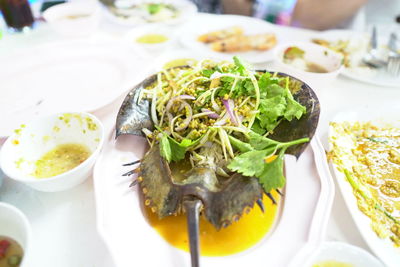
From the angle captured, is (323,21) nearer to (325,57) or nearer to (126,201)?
(325,57)

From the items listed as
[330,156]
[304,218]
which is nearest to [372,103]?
[330,156]

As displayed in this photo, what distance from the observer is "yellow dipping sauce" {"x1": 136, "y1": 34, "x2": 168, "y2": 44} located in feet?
7.73

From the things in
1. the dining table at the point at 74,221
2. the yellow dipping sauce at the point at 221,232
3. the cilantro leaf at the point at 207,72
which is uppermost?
the cilantro leaf at the point at 207,72

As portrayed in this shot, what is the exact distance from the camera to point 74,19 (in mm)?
2365

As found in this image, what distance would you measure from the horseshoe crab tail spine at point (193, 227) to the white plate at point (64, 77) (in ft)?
3.05

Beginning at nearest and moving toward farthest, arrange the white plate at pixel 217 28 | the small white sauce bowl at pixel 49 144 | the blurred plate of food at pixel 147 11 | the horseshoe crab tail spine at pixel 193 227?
the horseshoe crab tail spine at pixel 193 227 → the small white sauce bowl at pixel 49 144 → the white plate at pixel 217 28 → the blurred plate of food at pixel 147 11

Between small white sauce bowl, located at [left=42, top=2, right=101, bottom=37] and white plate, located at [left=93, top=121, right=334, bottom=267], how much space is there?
65.0 inches

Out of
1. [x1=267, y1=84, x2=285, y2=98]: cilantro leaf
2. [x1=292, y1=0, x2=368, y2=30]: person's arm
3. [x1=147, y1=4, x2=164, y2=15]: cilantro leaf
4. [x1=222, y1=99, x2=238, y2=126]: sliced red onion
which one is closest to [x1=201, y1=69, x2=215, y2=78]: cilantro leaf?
[x1=222, y1=99, x2=238, y2=126]: sliced red onion

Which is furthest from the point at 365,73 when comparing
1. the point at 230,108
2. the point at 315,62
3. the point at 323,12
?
the point at 230,108

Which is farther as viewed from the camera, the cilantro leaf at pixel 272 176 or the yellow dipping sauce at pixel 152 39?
the yellow dipping sauce at pixel 152 39

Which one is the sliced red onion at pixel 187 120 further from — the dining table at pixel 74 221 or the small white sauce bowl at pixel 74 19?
the small white sauce bowl at pixel 74 19

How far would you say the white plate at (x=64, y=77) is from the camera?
1.66 metres

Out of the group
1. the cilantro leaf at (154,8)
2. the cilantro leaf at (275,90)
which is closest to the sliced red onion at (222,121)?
the cilantro leaf at (275,90)

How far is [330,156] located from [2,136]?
1677 millimetres
